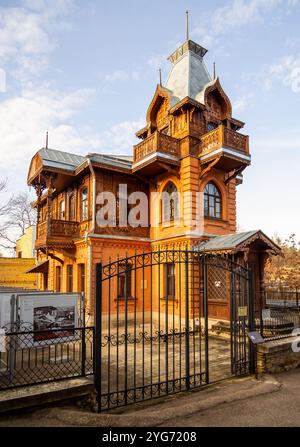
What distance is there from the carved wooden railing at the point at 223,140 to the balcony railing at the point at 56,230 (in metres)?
7.84

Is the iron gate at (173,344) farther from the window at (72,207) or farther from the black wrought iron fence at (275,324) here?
the window at (72,207)

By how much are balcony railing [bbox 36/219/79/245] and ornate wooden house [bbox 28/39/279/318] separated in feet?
0.17

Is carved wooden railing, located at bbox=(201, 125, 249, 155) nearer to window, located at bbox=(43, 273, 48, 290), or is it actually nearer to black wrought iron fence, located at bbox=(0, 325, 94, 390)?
black wrought iron fence, located at bbox=(0, 325, 94, 390)

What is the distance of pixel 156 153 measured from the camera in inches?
590

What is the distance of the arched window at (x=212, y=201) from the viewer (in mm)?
16000

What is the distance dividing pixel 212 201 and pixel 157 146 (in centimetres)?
403

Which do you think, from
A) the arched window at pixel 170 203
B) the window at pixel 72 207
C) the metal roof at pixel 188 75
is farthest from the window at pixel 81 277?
the metal roof at pixel 188 75

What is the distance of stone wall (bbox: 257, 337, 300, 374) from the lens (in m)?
7.50

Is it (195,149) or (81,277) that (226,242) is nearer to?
(195,149)

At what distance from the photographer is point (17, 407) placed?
4.57m

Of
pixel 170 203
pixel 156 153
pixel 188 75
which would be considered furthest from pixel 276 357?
pixel 188 75

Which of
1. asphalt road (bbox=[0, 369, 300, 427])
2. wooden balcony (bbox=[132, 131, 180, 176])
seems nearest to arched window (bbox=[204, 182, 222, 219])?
wooden balcony (bbox=[132, 131, 180, 176])

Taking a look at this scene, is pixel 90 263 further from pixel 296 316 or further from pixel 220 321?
pixel 296 316
